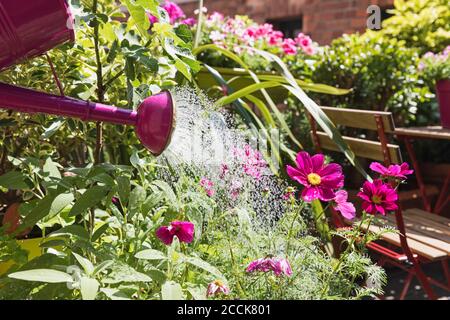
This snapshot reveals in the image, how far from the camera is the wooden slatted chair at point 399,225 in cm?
185

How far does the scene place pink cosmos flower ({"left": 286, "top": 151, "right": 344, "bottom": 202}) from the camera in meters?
1.06

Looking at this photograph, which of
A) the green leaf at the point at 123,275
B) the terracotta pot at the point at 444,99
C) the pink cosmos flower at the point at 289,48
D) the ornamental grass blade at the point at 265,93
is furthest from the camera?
the pink cosmos flower at the point at 289,48

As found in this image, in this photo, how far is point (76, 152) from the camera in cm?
183

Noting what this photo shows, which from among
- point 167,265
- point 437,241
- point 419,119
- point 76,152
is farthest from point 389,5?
point 167,265

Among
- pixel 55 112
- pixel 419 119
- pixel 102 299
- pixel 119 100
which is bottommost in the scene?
pixel 102 299

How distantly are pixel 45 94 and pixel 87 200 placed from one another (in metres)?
0.25

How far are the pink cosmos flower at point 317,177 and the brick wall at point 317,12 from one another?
406cm

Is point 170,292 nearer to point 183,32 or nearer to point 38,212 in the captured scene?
point 38,212

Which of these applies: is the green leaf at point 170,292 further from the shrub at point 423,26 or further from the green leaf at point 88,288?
the shrub at point 423,26

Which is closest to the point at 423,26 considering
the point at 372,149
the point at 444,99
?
the point at 444,99

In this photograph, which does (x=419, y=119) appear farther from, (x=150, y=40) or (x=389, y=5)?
(x=150, y=40)

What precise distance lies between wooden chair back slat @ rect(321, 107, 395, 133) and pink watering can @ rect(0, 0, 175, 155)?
1.07 metres

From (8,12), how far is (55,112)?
184mm

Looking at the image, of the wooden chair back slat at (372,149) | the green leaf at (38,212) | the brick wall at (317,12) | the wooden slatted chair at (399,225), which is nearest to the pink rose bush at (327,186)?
the green leaf at (38,212)
